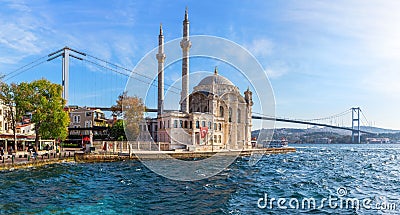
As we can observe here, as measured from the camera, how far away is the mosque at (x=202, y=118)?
56.5 metres

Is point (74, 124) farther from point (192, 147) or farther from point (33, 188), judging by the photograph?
point (33, 188)

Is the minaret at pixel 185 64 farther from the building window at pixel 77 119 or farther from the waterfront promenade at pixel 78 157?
the building window at pixel 77 119

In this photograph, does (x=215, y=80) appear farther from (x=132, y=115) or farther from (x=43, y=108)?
(x=43, y=108)

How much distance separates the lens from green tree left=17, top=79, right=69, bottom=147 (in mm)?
36500

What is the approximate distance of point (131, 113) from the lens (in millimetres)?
49812

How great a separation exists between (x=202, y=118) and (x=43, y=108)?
27920mm

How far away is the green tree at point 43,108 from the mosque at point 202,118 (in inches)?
553

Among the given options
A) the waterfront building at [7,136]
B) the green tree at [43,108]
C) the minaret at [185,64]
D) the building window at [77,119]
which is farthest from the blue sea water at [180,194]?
the building window at [77,119]

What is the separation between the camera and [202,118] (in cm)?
5962

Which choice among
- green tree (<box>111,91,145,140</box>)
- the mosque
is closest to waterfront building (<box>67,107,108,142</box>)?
the mosque

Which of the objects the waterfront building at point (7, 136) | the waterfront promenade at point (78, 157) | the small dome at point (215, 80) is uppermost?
the small dome at point (215, 80)

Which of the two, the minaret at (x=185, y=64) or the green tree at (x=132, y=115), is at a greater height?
the minaret at (x=185, y=64)

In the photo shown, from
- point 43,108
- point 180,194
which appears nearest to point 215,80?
point 43,108

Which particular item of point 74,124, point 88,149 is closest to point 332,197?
point 88,149
